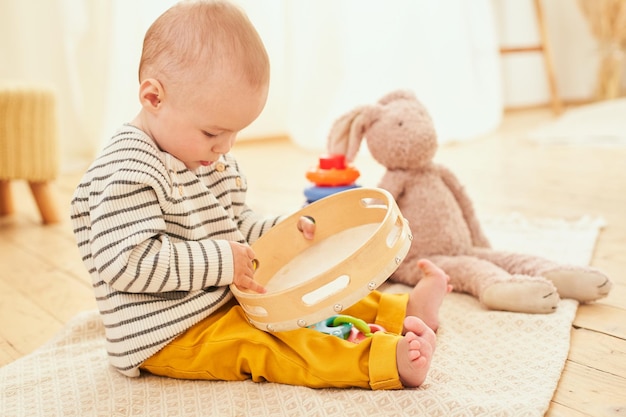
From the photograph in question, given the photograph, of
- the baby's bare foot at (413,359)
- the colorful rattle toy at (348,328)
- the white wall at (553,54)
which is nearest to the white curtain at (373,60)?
the white wall at (553,54)

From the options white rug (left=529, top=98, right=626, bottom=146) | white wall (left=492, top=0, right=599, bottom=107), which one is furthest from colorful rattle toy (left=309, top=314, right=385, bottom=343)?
white wall (left=492, top=0, right=599, bottom=107)

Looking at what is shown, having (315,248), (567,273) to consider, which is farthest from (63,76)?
(567,273)

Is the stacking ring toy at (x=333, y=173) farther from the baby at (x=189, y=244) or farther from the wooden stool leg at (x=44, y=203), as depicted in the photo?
the wooden stool leg at (x=44, y=203)

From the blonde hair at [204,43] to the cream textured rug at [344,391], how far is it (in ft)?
1.33

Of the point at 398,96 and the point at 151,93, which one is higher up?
the point at 151,93

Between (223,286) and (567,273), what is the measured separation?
0.56 metres

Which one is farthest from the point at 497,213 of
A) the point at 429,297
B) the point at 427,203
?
the point at 429,297

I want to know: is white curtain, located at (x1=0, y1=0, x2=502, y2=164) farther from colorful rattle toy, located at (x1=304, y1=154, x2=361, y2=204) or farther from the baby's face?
the baby's face

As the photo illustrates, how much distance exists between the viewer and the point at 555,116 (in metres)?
3.29

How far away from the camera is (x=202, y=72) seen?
0.85 meters

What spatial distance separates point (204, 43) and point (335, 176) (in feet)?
1.60

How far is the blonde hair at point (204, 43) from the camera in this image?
33.3 inches

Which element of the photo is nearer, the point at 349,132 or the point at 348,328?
the point at 348,328

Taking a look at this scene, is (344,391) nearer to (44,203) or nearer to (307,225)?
(307,225)
